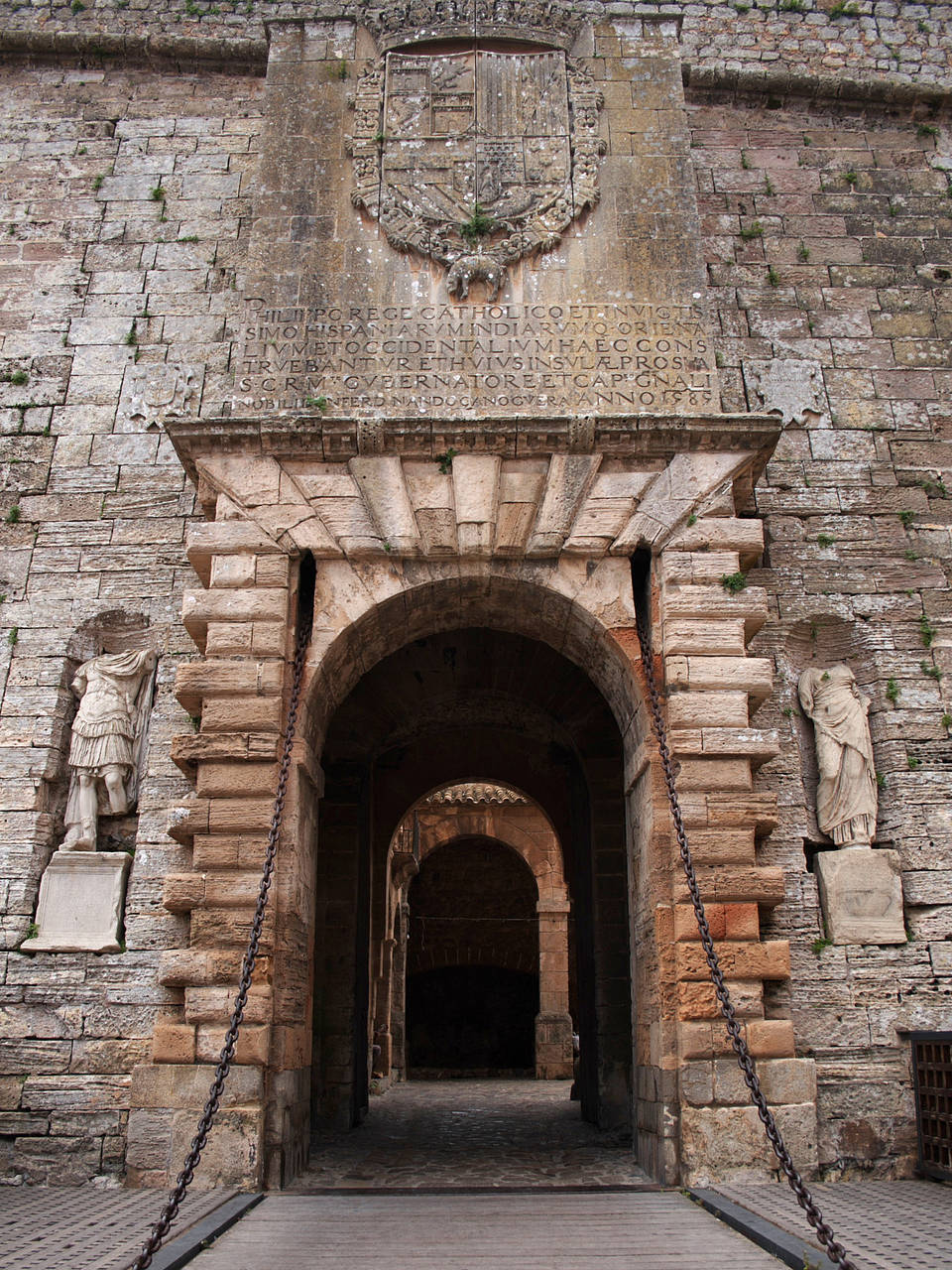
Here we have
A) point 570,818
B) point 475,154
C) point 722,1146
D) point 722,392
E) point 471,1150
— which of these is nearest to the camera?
point 722,1146

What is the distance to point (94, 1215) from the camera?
4.91 m

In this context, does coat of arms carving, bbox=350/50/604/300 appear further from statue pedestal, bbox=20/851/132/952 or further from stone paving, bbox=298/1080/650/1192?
stone paving, bbox=298/1080/650/1192

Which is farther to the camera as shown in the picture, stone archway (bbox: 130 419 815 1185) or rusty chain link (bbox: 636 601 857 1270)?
stone archway (bbox: 130 419 815 1185)

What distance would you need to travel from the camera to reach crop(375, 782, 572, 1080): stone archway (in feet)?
50.4

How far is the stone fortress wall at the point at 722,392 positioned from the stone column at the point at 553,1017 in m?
9.75

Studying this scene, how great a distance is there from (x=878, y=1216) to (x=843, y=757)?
2.73 metres

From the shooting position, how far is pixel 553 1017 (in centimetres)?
1570

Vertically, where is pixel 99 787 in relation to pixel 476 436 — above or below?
below

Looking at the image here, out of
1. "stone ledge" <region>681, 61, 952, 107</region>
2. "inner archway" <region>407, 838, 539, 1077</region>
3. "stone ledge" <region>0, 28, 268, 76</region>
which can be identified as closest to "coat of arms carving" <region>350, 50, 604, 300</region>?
"stone ledge" <region>681, 61, 952, 107</region>

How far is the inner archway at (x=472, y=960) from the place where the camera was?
19.4 meters

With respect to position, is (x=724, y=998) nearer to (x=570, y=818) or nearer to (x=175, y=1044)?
(x=175, y=1044)

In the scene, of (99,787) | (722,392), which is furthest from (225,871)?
(722,392)

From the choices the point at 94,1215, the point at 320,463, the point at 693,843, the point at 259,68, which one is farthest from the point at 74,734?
the point at 259,68

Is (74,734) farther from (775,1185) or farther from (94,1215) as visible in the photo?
(775,1185)
